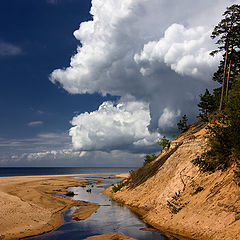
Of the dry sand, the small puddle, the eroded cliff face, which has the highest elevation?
the eroded cliff face

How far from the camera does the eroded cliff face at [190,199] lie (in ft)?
43.8

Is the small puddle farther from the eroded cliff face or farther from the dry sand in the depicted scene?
the eroded cliff face

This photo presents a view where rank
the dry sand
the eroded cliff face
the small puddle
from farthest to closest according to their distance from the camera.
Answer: the small puddle < the dry sand < the eroded cliff face

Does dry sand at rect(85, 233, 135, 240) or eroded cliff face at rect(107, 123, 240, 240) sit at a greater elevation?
eroded cliff face at rect(107, 123, 240, 240)

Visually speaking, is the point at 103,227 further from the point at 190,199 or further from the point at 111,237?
the point at 190,199

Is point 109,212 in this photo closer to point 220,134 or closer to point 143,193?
point 143,193

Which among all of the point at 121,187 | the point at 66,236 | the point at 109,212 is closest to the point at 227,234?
the point at 66,236

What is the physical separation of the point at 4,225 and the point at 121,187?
2162 cm

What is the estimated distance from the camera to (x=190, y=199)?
691 inches

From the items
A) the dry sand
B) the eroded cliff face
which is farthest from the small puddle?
the eroded cliff face

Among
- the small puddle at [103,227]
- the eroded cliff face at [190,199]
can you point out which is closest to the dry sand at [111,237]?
the small puddle at [103,227]

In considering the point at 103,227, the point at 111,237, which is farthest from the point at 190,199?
the point at 103,227

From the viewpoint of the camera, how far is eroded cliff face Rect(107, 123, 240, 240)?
13352 mm

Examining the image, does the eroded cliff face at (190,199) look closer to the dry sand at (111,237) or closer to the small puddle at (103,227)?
the small puddle at (103,227)
